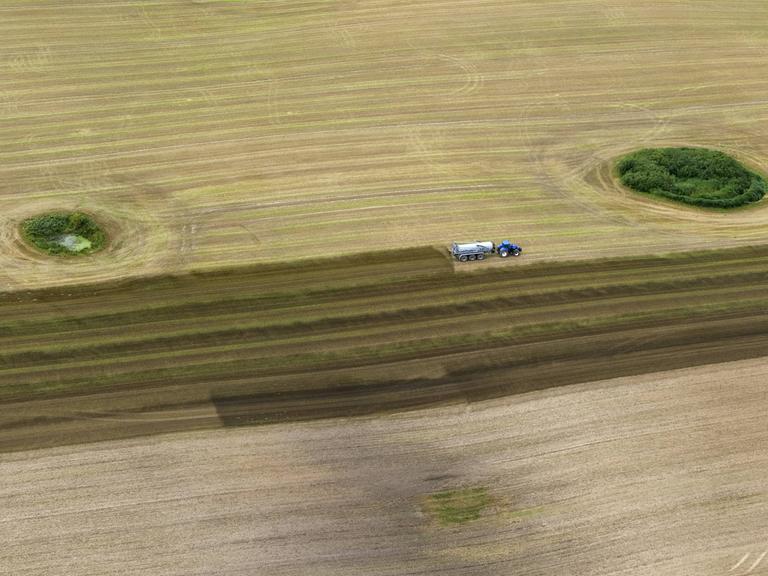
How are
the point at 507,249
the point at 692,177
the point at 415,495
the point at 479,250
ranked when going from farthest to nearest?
the point at 692,177 < the point at 507,249 < the point at 479,250 < the point at 415,495

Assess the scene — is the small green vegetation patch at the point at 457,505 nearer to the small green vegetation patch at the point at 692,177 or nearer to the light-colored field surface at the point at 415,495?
the light-colored field surface at the point at 415,495

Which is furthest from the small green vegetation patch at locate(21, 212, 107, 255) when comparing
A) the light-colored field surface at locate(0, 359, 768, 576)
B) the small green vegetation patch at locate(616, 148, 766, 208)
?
the small green vegetation patch at locate(616, 148, 766, 208)

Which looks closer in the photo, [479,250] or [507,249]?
[479,250]

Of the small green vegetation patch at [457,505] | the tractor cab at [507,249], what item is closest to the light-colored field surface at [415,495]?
the small green vegetation patch at [457,505]

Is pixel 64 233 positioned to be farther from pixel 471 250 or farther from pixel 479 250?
pixel 479 250

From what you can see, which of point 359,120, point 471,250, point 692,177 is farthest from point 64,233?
point 692,177

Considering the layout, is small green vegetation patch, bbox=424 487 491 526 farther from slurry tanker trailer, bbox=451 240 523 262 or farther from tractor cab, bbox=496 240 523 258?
tractor cab, bbox=496 240 523 258

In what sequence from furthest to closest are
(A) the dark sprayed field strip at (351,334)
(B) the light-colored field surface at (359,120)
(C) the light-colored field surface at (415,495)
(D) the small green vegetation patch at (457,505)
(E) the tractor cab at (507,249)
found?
(B) the light-colored field surface at (359,120) → (E) the tractor cab at (507,249) → (A) the dark sprayed field strip at (351,334) → (D) the small green vegetation patch at (457,505) → (C) the light-colored field surface at (415,495)
